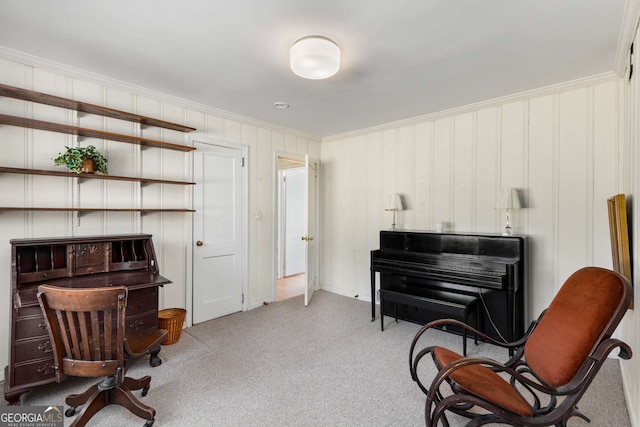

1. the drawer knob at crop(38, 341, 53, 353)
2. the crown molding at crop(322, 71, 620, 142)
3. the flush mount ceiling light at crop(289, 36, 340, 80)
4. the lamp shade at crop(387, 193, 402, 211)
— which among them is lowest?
the drawer knob at crop(38, 341, 53, 353)

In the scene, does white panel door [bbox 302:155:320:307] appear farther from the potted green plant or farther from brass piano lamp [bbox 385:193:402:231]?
the potted green plant

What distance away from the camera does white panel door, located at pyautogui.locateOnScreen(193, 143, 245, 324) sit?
362 cm

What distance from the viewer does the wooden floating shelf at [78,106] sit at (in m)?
2.30

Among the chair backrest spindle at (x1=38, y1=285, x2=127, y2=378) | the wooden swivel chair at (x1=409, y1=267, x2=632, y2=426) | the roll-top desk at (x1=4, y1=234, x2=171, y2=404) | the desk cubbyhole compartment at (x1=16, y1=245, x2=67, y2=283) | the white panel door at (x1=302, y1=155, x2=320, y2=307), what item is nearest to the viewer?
the wooden swivel chair at (x1=409, y1=267, x2=632, y2=426)

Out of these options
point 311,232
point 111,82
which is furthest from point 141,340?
point 311,232

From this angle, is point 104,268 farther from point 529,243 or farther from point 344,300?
point 529,243

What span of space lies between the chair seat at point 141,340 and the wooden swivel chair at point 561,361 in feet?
5.78

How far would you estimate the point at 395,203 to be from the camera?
4023mm

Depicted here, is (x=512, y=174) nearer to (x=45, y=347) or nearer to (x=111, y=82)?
(x=111, y=82)

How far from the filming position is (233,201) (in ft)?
13.0

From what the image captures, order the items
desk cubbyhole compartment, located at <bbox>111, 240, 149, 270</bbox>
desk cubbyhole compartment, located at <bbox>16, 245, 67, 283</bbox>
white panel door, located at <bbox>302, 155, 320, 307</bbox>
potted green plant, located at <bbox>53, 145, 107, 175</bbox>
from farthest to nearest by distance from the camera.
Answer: white panel door, located at <bbox>302, 155, 320, 307</bbox>
desk cubbyhole compartment, located at <bbox>111, 240, 149, 270</bbox>
potted green plant, located at <bbox>53, 145, 107, 175</bbox>
desk cubbyhole compartment, located at <bbox>16, 245, 67, 283</bbox>

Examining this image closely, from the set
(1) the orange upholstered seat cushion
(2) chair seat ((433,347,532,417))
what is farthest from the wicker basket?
(1) the orange upholstered seat cushion

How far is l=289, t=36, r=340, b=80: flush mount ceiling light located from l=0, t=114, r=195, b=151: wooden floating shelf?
66.9 inches

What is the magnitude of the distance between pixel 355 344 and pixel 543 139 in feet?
9.20
